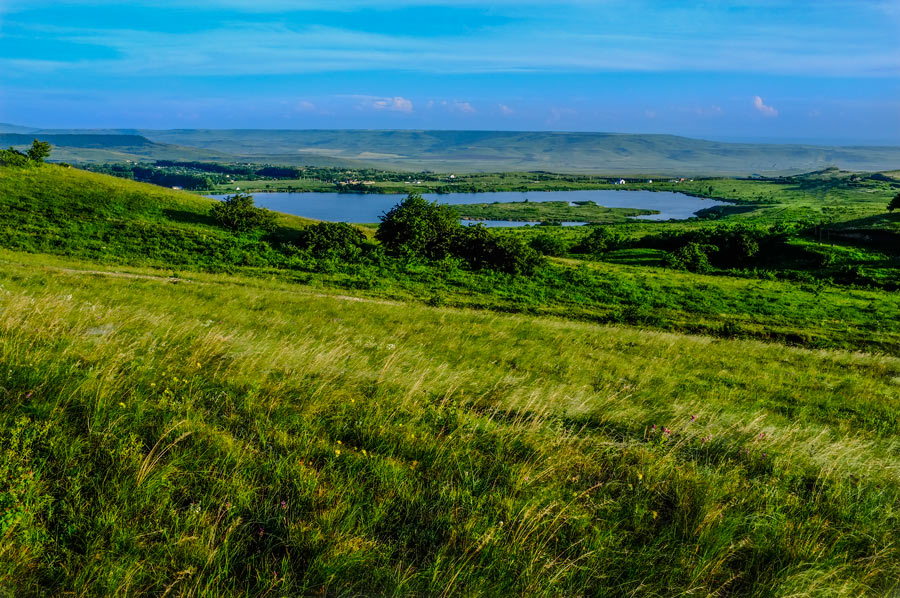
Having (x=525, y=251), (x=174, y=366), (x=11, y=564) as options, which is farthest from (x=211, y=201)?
(x=11, y=564)

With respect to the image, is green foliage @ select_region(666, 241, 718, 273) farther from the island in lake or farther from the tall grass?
the island in lake

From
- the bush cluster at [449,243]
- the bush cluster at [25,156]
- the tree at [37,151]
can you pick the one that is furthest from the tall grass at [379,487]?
the tree at [37,151]

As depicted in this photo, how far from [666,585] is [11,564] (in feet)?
13.0

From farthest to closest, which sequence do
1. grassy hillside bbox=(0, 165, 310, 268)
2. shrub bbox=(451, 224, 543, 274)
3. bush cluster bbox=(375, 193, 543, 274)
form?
bush cluster bbox=(375, 193, 543, 274) < shrub bbox=(451, 224, 543, 274) < grassy hillside bbox=(0, 165, 310, 268)

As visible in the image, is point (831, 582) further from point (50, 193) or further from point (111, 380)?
point (50, 193)

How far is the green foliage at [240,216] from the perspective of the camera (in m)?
42.6

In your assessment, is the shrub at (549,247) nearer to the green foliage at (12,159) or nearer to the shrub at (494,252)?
the shrub at (494,252)

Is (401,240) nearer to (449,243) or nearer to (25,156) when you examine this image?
(449,243)

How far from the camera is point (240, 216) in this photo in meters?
43.1

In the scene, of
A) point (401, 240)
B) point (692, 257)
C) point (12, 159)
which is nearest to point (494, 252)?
point (401, 240)

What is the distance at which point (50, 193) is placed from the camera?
138 feet

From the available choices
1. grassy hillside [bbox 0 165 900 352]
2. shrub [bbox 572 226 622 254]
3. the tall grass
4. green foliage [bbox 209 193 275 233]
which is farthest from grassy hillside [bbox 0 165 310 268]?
shrub [bbox 572 226 622 254]

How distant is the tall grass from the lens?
318 centimetres

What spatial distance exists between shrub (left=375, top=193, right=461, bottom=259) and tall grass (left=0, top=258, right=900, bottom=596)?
35696 millimetres
